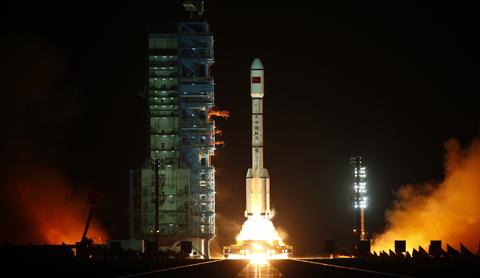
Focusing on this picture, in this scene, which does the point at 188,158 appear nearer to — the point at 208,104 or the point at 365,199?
the point at 208,104

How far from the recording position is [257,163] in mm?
98625

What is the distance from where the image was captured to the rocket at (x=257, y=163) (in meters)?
98.3

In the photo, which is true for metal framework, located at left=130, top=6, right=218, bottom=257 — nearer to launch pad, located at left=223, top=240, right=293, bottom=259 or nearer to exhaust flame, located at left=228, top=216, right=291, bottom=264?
exhaust flame, located at left=228, top=216, right=291, bottom=264

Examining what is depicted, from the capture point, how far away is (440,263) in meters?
41.6

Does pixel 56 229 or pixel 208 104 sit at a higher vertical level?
pixel 208 104

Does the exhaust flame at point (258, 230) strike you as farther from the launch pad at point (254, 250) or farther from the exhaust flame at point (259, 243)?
the launch pad at point (254, 250)

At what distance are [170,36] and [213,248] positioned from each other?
25684mm

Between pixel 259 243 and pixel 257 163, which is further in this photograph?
pixel 257 163

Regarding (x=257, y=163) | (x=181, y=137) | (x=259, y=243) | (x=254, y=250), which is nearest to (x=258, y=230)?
(x=259, y=243)

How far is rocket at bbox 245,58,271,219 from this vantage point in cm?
9831

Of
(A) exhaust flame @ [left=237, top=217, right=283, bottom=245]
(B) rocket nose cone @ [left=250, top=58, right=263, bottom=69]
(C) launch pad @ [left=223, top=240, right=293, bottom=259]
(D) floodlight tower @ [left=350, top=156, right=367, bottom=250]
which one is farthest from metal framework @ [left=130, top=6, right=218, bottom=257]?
(D) floodlight tower @ [left=350, top=156, right=367, bottom=250]

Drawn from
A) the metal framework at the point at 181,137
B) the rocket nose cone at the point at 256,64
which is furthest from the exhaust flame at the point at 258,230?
the rocket nose cone at the point at 256,64

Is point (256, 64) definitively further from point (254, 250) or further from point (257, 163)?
point (254, 250)

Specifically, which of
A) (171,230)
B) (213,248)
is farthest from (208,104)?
(213,248)
